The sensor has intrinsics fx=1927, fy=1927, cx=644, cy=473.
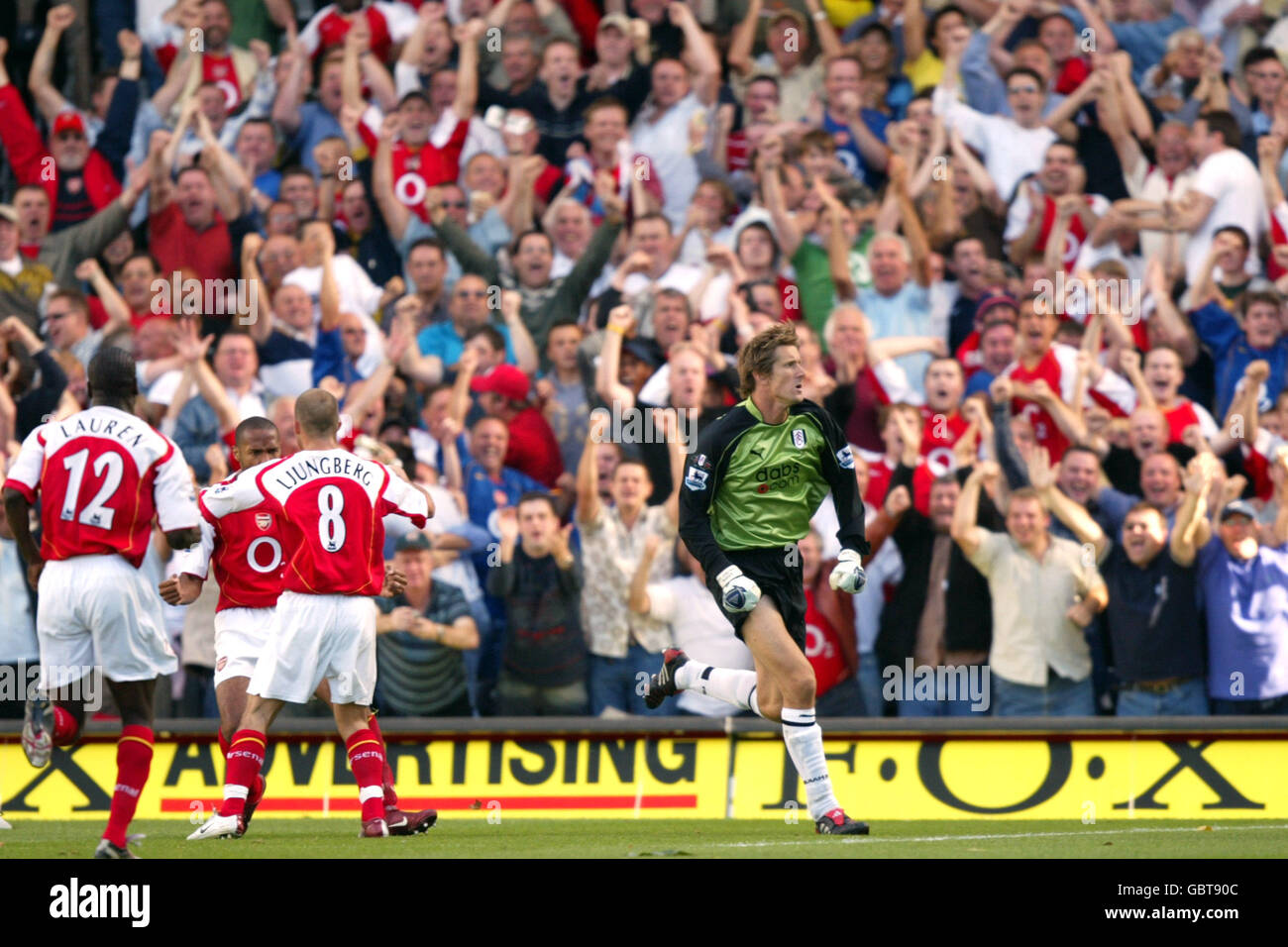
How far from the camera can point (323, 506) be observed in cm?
886

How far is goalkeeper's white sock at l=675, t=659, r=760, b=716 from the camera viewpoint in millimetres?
9352

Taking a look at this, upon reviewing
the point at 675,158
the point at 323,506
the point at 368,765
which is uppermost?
the point at 675,158

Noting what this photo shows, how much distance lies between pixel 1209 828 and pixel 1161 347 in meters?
4.30

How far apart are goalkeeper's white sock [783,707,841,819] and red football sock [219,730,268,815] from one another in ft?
8.02

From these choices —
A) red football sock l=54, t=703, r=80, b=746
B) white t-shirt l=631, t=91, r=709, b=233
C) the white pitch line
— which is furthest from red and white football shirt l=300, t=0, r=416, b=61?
the white pitch line

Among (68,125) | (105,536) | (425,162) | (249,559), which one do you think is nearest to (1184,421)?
(425,162)

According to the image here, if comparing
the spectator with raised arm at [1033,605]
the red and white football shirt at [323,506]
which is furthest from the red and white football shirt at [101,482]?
the spectator with raised arm at [1033,605]

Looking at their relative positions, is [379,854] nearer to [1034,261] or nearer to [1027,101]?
[1034,261]

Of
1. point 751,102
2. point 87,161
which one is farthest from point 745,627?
point 87,161

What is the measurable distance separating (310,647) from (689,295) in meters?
6.52

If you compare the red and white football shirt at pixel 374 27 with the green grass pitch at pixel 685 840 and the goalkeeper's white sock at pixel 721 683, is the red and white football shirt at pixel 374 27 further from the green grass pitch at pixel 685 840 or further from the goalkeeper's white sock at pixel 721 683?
the goalkeeper's white sock at pixel 721 683

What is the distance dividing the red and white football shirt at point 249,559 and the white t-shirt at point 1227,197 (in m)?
7.99

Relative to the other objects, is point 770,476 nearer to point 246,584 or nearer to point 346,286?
point 246,584

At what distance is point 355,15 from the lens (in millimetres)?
16641
